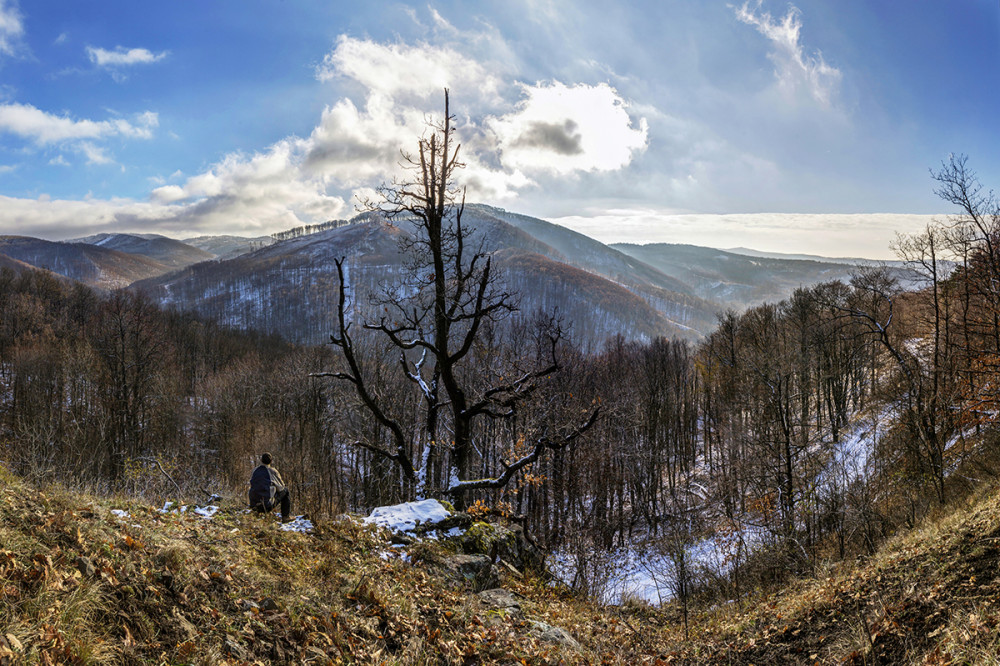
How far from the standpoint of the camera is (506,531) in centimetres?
949

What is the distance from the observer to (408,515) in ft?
27.7

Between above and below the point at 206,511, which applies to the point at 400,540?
below

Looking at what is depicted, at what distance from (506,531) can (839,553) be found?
947cm

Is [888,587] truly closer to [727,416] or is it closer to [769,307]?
[727,416]

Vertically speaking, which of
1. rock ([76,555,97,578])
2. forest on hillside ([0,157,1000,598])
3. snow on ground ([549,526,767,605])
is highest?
rock ([76,555,97,578])

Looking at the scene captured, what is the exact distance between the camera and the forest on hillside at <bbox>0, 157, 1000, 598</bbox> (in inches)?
567

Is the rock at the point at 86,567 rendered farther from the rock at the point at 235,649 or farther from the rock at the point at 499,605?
the rock at the point at 499,605

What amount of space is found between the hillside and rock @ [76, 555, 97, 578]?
0.01 metres

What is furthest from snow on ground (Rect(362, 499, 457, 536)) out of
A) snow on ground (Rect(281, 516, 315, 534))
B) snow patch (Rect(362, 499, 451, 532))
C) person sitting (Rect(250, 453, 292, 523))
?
person sitting (Rect(250, 453, 292, 523))

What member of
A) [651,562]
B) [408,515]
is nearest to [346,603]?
[408,515]

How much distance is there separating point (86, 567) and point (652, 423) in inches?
1458

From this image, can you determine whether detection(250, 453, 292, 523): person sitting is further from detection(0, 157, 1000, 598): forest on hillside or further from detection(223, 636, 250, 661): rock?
detection(223, 636, 250, 661): rock

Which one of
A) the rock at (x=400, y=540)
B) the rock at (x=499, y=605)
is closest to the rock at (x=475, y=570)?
the rock at (x=499, y=605)

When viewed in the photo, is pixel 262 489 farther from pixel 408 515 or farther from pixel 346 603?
pixel 346 603
